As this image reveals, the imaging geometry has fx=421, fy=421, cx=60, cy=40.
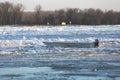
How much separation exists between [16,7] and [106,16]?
26.7m

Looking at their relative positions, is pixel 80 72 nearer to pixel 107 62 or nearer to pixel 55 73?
pixel 55 73

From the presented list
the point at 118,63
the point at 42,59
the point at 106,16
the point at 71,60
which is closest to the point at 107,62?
the point at 118,63

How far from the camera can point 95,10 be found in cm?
12062

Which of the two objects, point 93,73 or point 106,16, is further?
point 106,16

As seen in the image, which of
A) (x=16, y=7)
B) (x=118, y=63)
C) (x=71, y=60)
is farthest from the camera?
(x=16, y=7)

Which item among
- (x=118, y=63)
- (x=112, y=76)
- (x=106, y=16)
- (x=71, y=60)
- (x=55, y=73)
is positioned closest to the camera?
(x=112, y=76)

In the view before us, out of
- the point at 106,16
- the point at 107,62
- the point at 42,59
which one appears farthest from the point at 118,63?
the point at 106,16

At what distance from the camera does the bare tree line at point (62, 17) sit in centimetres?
11131

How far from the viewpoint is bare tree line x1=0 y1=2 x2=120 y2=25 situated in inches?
4382

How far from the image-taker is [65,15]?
11544cm

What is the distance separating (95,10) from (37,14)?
1693 centimetres

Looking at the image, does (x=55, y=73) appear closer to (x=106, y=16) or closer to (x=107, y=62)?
(x=107, y=62)

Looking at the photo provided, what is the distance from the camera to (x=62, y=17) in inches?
4510

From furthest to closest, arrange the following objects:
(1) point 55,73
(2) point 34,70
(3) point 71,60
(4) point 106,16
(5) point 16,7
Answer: (5) point 16,7 → (4) point 106,16 → (3) point 71,60 → (2) point 34,70 → (1) point 55,73
